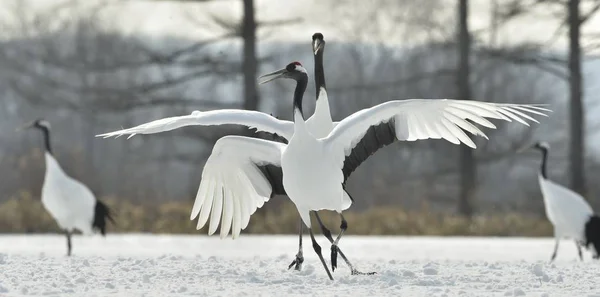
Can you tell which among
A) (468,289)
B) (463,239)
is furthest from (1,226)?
(468,289)

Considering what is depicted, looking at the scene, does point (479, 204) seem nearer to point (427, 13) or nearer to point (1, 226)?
point (1, 226)

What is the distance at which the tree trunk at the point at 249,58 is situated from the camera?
19.0m

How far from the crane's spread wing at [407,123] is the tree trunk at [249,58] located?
10202 millimetres

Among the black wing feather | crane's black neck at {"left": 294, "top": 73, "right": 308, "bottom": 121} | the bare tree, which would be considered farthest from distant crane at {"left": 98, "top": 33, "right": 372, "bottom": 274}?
the bare tree

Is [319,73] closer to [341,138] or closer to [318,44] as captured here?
[318,44]

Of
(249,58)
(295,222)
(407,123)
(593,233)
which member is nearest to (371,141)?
(407,123)

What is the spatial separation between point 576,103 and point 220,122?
Answer: 41.1 ft

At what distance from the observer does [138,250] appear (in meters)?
13.9

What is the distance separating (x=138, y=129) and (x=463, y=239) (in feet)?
31.7

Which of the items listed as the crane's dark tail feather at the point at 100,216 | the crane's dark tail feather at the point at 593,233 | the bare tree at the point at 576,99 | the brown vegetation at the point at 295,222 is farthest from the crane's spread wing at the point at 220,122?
the bare tree at the point at 576,99

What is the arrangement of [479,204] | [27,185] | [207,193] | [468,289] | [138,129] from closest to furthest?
1. [468,289]
2. [138,129]
3. [207,193]
4. [479,204]
5. [27,185]

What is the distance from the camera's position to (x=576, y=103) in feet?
65.7

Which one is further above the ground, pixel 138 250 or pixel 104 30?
pixel 104 30

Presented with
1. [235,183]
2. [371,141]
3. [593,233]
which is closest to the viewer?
[371,141]
